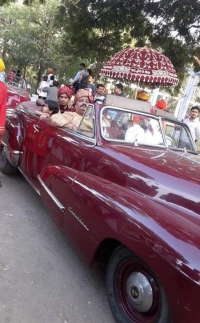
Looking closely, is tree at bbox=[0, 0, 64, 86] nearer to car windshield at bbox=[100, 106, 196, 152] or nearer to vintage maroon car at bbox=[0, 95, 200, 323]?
vintage maroon car at bbox=[0, 95, 200, 323]

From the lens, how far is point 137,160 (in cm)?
260

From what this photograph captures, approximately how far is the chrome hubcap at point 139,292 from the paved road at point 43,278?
1.01 ft

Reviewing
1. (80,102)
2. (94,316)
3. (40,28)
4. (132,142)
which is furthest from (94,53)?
(94,316)

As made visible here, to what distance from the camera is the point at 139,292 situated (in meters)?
2.00

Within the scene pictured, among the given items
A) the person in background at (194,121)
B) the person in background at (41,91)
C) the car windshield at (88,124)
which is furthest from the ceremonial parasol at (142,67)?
the person in background at (41,91)

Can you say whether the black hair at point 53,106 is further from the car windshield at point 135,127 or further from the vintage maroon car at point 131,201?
the car windshield at point 135,127

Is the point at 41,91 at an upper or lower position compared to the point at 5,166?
upper

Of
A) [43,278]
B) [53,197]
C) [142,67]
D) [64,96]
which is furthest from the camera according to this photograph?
[142,67]

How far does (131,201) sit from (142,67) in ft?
13.5

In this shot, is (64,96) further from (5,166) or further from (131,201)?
(131,201)

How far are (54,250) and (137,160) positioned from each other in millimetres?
1241

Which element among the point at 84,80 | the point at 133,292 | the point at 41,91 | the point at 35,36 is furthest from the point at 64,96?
the point at 35,36

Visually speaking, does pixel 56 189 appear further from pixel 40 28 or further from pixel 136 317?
pixel 40 28

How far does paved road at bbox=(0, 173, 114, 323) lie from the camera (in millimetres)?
2154
